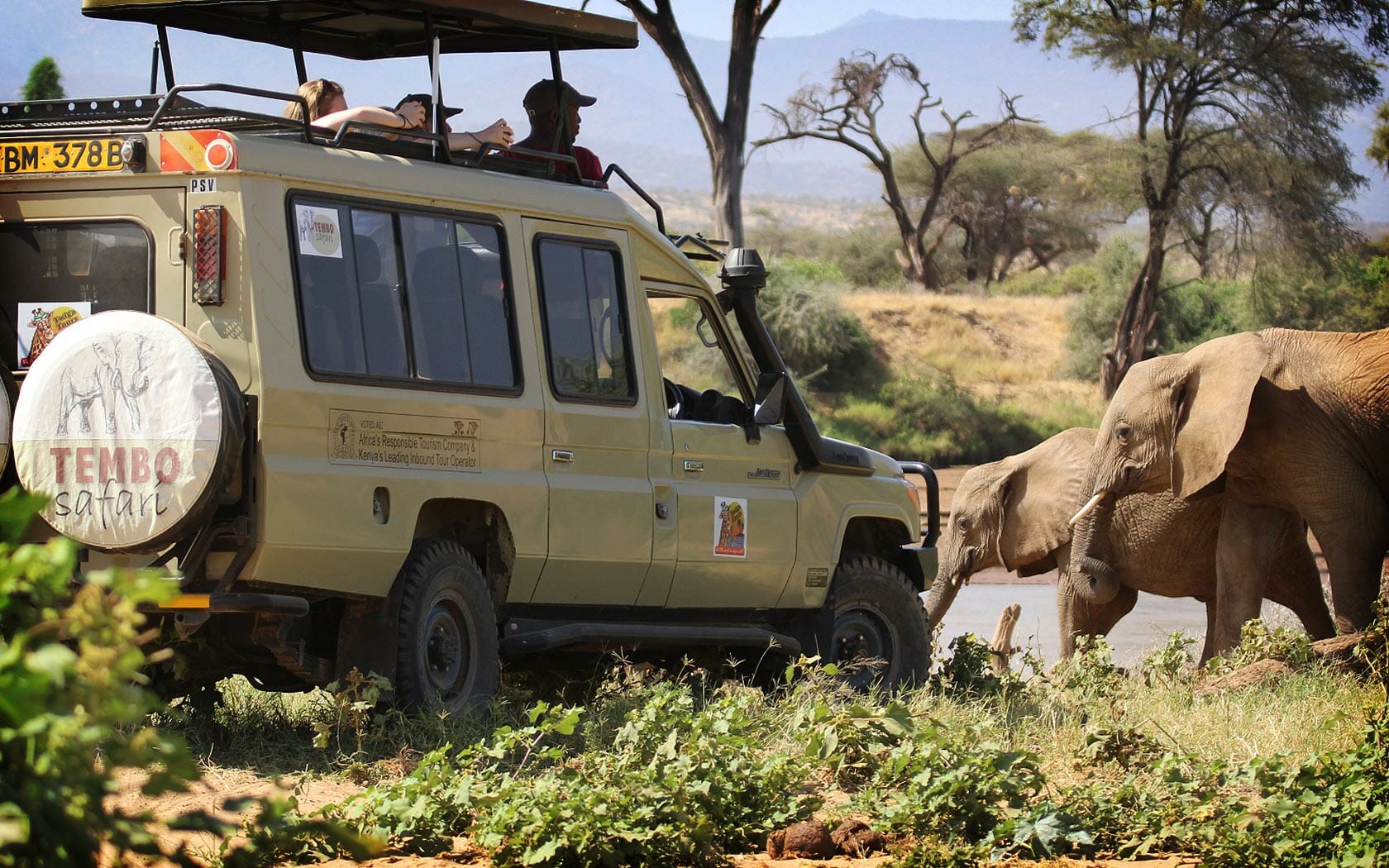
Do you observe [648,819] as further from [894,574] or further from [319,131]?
[894,574]

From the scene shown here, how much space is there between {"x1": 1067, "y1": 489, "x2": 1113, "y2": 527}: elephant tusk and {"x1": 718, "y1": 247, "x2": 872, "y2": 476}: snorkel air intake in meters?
4.63

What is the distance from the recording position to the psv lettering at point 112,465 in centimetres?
619

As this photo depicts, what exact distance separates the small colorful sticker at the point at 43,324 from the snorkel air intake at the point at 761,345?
10.9 ft

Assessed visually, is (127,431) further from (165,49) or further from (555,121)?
(555,121)

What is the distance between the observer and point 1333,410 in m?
11.7

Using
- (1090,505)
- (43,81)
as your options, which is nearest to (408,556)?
(1090,505)

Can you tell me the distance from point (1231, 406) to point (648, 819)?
25.1 ft

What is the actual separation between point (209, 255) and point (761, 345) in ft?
10.9

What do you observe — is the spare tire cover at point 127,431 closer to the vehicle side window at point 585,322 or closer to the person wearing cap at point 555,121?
the vehicle side window at point 585,322

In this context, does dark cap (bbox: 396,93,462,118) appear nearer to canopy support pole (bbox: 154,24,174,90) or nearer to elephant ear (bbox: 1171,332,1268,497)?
canopy support pole (bbox: 154,24,174,90)

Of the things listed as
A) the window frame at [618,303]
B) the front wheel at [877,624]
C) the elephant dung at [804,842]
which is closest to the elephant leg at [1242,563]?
the front wheel at [877,624]

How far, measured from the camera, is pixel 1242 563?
12.5m

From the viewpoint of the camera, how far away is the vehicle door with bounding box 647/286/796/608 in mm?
8523

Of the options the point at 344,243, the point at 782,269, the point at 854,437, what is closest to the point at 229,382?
the point at 344,243
